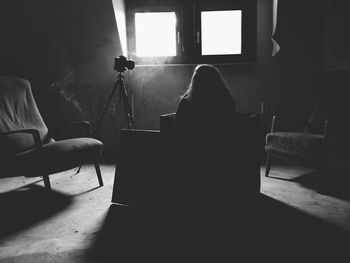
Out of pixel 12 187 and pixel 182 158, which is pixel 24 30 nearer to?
pixel 12 187

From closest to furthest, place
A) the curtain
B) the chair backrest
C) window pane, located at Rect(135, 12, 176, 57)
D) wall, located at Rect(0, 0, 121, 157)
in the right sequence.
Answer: the chair backrest
wall, located at Rect(0, 0, 121, 157)
the curtain
window pane, located at Rect(135, 12, 176, 57)

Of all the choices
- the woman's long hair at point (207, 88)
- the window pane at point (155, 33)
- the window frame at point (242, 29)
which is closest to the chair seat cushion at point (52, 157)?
the woman's long hair at point (207, 88)

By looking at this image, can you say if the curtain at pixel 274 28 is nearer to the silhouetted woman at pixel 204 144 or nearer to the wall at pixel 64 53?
the wall at pixel 64 53

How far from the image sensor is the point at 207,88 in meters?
1.67

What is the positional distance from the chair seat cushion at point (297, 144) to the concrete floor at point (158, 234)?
31 cm

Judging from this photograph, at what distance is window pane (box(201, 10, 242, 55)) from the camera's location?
12.5 ft

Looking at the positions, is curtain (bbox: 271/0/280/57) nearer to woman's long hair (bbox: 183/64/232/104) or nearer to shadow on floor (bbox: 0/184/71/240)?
woman's long hair (bbox: 183/64/232/104)

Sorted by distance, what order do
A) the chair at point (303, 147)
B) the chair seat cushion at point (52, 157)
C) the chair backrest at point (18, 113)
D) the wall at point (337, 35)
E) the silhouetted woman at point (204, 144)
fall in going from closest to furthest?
the silhouetted woman at point (204, 144) < the chair seat cushion at point (52, 157) < the chair at point (303, 147) < the chair backrest at point (18, 113) < the wall at point (337, 35)

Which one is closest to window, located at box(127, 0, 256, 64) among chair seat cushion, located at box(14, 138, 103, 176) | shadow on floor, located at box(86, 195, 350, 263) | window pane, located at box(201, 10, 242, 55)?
window pane, located at box(201, 10, 242, 55)

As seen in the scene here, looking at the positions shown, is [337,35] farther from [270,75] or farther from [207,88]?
[207,88]

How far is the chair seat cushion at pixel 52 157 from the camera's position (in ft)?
7.34

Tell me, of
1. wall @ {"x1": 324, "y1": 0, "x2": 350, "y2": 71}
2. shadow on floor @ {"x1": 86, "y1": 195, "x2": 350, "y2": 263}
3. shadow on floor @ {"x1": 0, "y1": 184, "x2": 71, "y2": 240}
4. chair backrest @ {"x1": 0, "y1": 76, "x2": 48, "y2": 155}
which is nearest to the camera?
shadow on floor @ {"x1": 86, "y1": 195, "x2": 350, "y2": 263}

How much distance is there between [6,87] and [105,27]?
143 centimetres

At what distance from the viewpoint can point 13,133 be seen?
238cm
